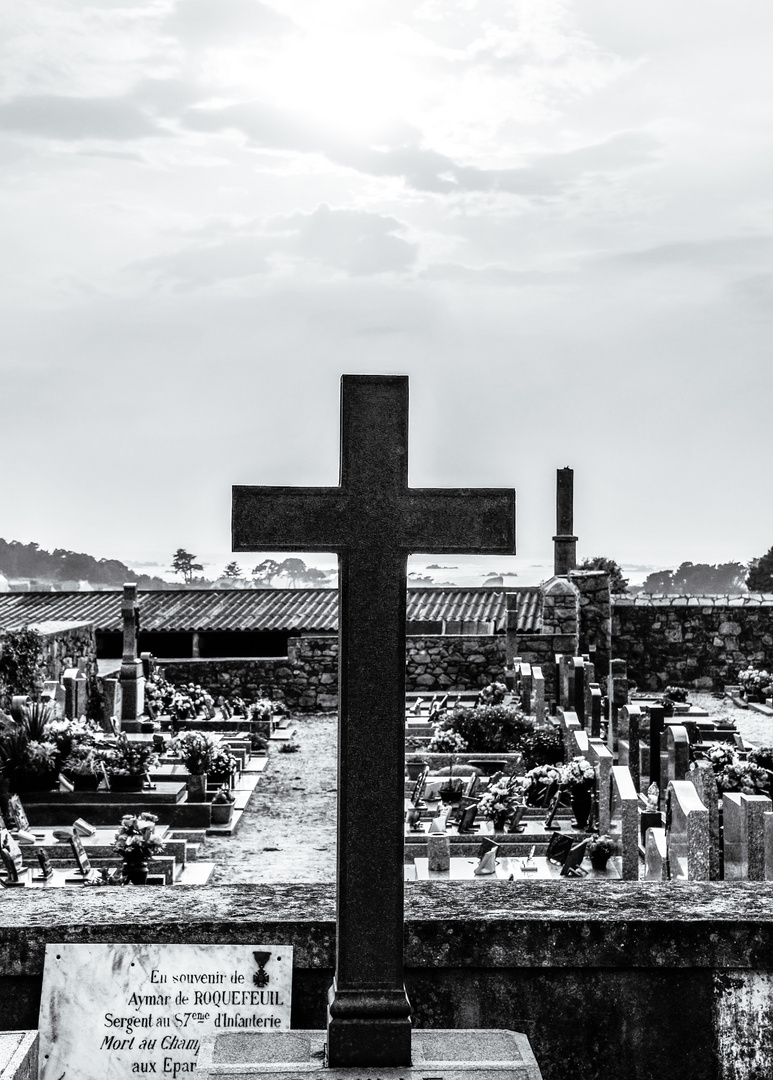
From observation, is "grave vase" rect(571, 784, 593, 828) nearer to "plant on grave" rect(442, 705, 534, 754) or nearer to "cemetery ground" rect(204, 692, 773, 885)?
"cemetery ground" rect(204, 692, 773, 885)

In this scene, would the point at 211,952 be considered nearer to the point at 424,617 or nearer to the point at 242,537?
the point at 242,537

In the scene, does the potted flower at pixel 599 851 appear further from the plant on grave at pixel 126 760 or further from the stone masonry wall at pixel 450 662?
the stone masonry wall at pixel 450 662

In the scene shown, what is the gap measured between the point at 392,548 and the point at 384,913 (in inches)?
34.3

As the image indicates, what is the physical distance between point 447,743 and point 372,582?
11829mm

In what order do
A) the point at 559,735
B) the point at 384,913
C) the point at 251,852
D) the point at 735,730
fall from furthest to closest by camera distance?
the point at 735,730, the point at 559,735, the point at 251,852, the point at 384,913

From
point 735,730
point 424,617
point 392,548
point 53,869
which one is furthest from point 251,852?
point 424,617

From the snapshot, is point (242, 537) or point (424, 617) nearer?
point (242, 537)

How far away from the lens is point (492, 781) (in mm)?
12383

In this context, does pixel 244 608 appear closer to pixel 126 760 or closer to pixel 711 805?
pixel 126 760

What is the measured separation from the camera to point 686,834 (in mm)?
7730

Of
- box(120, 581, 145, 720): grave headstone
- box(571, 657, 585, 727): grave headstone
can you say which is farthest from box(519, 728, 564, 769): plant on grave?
box(120, 581, 145, 720): grave headstone

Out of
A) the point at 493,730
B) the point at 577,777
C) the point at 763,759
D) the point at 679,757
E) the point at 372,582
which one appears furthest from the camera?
the point at 493,730

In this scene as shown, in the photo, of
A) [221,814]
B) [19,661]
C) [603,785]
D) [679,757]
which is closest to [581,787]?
[603,785]

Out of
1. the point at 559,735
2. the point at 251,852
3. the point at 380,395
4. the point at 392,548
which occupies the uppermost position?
the point at 380,395
